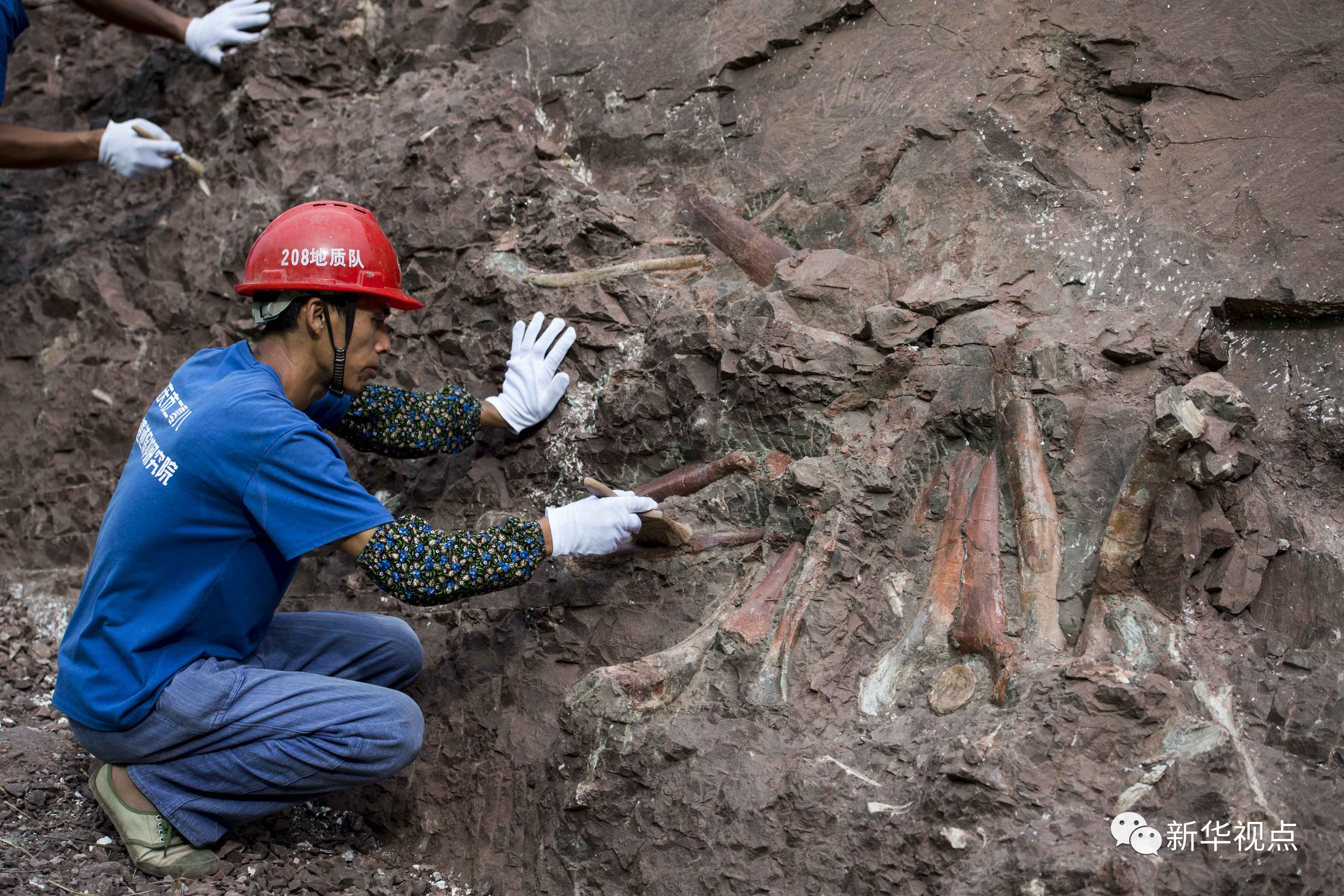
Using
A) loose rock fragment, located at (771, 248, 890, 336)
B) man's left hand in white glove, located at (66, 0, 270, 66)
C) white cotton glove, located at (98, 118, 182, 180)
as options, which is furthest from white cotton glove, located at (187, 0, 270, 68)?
loose rock fragment, located at (771, 248, 890, 336)

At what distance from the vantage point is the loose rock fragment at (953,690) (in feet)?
7.84

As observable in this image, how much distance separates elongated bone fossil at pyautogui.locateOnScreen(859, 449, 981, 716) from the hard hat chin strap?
1.50 metres

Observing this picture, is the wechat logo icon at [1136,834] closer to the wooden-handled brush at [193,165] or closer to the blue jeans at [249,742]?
the blue jeans at [249,742]

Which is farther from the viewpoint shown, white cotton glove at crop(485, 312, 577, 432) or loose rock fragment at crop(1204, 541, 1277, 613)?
white cotton glove at crop(485, 312, 577, 432)

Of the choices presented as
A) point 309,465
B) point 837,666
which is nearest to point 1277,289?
point 837,666

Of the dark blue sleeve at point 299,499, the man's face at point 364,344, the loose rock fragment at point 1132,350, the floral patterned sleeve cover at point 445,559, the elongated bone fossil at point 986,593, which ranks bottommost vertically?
the elongated bone fossil at point 986,593

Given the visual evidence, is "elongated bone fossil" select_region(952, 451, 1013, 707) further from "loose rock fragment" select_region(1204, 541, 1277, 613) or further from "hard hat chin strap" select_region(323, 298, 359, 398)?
"hard hat chin strap" select_region(323, 298, 359, 398)

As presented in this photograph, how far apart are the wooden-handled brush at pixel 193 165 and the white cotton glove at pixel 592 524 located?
2622 mm

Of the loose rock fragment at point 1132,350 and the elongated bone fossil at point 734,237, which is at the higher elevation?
the elongated bone fossil at point 734,237

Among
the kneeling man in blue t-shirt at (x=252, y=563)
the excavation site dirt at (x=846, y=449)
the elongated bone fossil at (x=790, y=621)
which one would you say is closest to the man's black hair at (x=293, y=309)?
the kneeling man in blue t-shirt at (x=252, y=563)

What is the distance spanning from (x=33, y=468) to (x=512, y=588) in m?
2.48

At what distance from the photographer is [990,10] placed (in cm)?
338

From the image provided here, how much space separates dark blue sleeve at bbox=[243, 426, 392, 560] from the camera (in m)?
2.46

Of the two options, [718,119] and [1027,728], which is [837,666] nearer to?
[1027,728]
